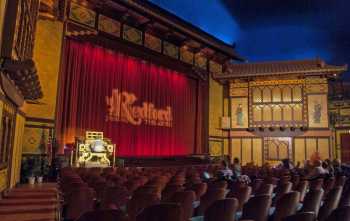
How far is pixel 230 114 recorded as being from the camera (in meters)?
21.1

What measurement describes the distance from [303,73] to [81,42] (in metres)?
12.8

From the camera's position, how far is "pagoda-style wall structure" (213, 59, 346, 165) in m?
19.3

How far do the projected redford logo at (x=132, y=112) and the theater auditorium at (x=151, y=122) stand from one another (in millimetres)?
62

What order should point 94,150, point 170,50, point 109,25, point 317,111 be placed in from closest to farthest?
point 94,150, point 109,25, point 170,50, point 317,111

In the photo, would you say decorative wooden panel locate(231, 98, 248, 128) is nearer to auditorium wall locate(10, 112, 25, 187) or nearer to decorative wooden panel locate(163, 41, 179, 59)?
decorative wooden panel locate(163, 41, 179, 59)

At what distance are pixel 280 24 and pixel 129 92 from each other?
90.9 feet

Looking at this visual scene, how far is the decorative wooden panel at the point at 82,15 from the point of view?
41.9 ft

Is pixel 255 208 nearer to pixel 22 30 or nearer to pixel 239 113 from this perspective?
pixel 22 30

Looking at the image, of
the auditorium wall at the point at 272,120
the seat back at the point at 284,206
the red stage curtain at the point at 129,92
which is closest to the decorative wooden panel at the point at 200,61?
the red stage curtain at the point at 129,92

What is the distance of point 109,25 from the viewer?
1434 cm

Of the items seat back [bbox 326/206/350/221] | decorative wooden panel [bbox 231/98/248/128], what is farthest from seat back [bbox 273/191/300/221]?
decorative wooden panel [bbox 231/98/248/128]

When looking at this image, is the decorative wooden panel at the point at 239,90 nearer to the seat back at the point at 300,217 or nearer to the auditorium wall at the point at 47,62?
the auditorium wall at the point at 47,62

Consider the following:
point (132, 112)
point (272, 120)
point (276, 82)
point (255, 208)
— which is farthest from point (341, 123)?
point (255, 208)

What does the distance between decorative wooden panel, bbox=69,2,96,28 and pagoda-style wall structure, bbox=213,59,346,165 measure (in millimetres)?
9344
